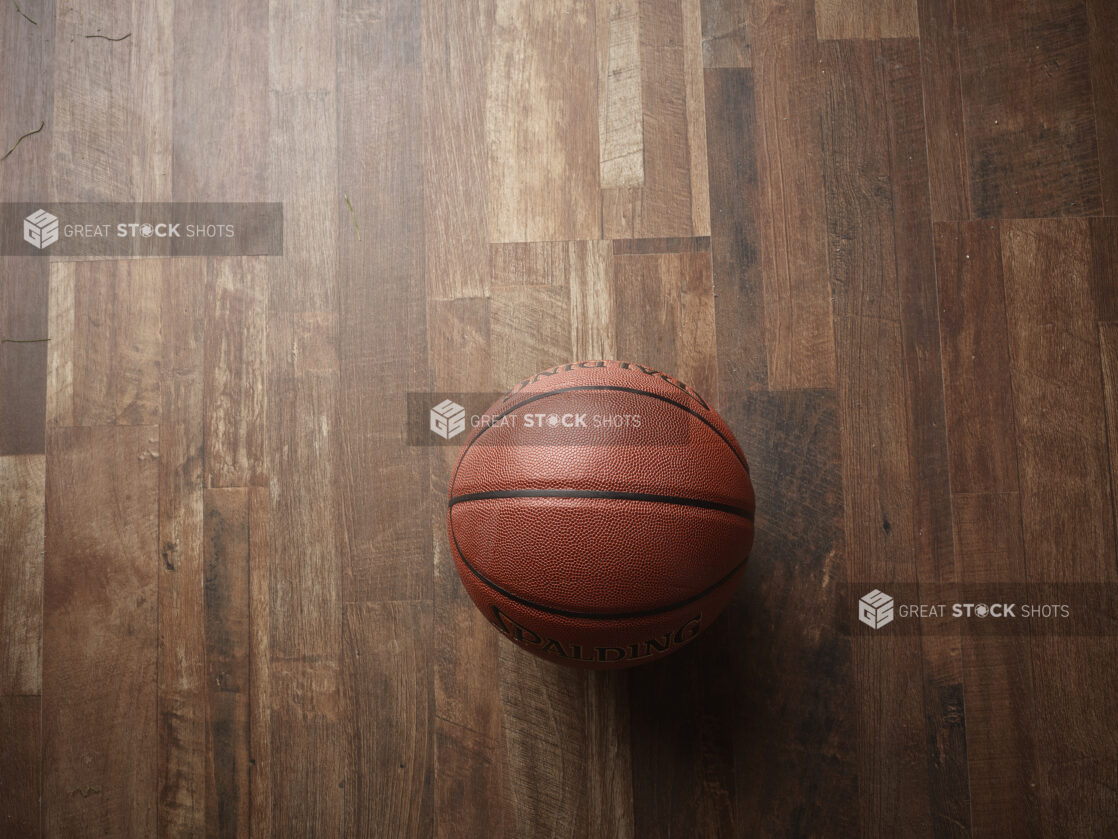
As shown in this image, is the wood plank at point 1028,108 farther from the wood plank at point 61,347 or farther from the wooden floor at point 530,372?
the wood plank at point 61,347

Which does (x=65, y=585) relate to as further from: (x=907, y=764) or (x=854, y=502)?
(x=907, y=764)

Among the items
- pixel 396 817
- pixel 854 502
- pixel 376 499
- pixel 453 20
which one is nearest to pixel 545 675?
pixel 396 817

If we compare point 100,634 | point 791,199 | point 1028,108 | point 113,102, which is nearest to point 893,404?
point 791,199

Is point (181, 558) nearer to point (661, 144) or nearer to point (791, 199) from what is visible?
point (661, 144)

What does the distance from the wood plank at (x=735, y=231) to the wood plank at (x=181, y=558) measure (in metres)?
1.19

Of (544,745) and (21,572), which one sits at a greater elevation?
(21,572)

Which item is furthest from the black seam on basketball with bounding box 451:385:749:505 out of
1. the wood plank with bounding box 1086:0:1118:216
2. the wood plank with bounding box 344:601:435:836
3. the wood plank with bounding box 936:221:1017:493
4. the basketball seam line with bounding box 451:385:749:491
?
the wood plank with bounding box 1086:0:1118:216

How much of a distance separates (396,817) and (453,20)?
5.92 ft

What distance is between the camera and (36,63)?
1.70 m

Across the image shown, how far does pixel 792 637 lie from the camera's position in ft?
5.08

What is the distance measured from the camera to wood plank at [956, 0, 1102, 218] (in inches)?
65.6

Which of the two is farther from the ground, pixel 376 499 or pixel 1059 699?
pixel 376 499

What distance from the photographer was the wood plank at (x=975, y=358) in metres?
1.60

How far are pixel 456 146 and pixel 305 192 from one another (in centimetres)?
37
